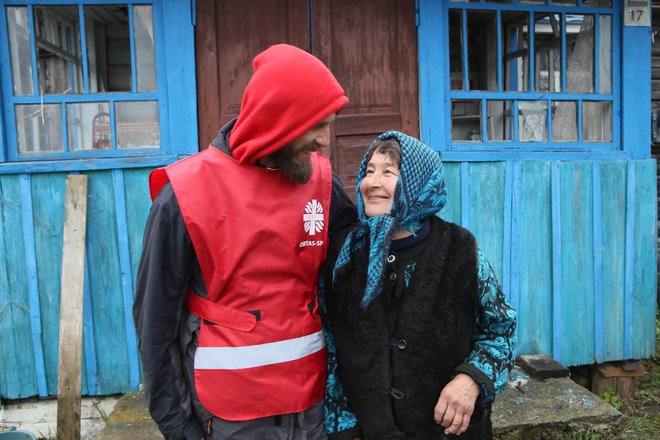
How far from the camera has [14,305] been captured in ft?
11.7

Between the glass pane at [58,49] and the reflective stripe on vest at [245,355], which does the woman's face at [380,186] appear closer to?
the reflective stripe on vest at [245,355]

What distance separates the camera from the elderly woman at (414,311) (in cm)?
172

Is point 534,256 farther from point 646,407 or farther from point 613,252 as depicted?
point 646,407

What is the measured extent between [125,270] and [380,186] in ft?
7.80

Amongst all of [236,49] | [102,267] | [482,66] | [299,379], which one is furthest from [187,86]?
[299,379]

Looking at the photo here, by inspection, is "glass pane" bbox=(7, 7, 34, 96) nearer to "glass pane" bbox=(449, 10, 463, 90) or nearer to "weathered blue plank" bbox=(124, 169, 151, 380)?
"weathered blue plank" bbox=(124, 169, 151, 380)

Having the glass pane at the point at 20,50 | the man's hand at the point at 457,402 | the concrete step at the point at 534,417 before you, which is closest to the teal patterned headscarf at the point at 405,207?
the man's hand at the point at 457,402

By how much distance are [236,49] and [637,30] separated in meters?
2.84

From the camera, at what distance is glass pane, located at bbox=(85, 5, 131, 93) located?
12.1 feet

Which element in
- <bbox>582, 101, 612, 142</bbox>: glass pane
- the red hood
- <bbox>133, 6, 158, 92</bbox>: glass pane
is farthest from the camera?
<bbox>582, 101, 612, 142</bbox>: glass pane

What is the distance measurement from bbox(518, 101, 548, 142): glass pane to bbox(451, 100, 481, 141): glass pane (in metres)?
0.32

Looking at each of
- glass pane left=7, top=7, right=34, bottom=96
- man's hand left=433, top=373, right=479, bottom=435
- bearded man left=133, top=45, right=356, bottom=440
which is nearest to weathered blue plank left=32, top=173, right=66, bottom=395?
glass pane left=7, top=7, right=34, bottom=96

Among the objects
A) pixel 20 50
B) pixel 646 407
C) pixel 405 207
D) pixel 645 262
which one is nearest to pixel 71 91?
pixel 20 50

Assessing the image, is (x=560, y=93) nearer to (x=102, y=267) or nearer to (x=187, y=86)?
(x=187, y=86)
